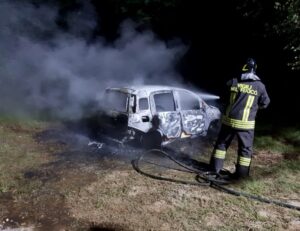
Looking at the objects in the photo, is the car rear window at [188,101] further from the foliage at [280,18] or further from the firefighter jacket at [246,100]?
the foliage at [280,18]

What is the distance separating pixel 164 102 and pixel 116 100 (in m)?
1.15

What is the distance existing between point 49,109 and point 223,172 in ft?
24.8

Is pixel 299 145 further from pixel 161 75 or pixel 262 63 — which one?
pixel 161 75

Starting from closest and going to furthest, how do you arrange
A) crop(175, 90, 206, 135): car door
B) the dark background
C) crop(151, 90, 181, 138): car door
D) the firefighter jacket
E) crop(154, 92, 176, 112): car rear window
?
the firefighter jacket
crop(151, 90, 181, 138): car door
crop(154, 92, 176, 112): car rear window
crop(175, 90, 206, 135): car door
the dark background

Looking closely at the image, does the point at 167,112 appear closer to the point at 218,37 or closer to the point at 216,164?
the point at 216,164

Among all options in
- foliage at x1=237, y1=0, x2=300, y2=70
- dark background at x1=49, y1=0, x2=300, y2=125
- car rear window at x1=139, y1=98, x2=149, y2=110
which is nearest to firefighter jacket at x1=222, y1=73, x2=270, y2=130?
car rear window at x1=139, y1=98, x2=149, y2=110

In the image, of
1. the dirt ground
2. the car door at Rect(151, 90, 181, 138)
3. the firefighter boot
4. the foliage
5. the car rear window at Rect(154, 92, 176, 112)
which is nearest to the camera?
the dirt ground

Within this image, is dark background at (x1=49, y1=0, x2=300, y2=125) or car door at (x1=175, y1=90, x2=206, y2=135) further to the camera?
dark background at (x1=49, y1=0, x2=300, y2=125)

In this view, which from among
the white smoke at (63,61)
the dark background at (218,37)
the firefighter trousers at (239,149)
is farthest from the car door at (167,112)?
the dark background at (218,37)

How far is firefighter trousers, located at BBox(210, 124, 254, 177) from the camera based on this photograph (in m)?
6.44

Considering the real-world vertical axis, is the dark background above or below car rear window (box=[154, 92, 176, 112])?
above

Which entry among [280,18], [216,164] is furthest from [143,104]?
[280,18]

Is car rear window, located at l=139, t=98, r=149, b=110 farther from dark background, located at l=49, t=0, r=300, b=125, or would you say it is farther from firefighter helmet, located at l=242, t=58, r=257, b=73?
dark background, located at l=49, t=0, r=300, b=125

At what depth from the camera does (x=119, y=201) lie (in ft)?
18.7
